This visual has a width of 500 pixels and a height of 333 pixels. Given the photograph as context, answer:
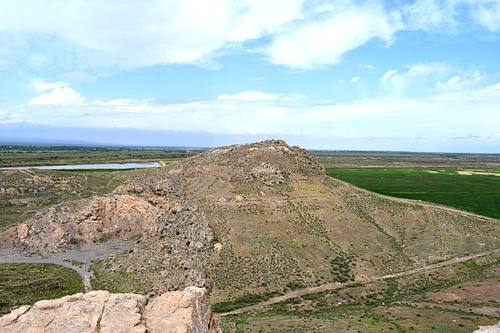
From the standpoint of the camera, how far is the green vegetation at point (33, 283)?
123ft

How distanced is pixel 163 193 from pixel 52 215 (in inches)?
747

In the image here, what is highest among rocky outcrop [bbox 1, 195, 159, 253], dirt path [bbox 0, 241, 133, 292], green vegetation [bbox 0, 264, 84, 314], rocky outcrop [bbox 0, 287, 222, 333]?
rocky outcrop [bbox 0, 287, 222, 333]

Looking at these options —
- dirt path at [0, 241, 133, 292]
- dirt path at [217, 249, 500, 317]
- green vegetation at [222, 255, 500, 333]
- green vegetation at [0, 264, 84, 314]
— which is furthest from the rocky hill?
green vegetation at [0, 264, 84, 314]

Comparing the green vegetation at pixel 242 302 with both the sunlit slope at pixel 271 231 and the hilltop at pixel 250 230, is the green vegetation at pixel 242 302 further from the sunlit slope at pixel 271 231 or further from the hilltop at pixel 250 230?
the sunlit slope at pixel 271 231

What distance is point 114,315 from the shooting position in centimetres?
1259

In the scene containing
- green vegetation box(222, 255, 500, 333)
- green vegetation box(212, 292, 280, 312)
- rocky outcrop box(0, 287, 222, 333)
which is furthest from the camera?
green vegetation box(212, 292, 280, 312)

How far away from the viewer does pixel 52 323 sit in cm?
1198

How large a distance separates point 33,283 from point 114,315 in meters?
36.3

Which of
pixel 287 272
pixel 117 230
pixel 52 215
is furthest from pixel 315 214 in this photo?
pixel 52 215

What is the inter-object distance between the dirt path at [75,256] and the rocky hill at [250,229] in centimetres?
204

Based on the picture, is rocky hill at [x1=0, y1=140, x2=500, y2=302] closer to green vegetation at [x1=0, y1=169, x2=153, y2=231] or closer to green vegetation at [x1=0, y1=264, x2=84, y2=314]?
green vegetation at [x1=0, y1=264, x2=84, y2=314]

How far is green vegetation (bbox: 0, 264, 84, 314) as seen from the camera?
37.6m

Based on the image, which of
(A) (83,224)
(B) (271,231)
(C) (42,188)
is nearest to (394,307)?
(B) (271,231)

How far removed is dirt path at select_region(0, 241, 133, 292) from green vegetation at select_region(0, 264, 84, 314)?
1.68m
